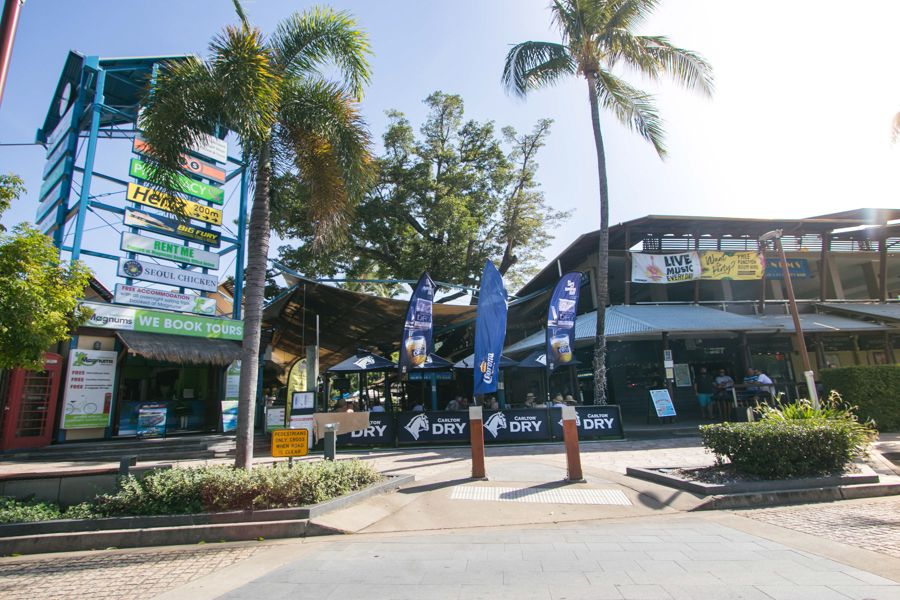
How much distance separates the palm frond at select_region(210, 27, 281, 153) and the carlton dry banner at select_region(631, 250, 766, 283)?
49.0 feet

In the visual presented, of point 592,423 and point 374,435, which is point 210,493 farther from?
point 592,423

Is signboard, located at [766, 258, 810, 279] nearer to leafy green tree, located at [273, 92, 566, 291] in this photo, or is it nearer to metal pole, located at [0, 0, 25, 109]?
leafy green tree, located at [273, 92, 566, 291]

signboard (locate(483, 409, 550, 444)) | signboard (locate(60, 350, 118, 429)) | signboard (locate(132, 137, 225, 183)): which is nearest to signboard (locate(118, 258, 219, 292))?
signboard (locate(60, 350, 118, 429))

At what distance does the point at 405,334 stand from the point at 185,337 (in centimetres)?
712

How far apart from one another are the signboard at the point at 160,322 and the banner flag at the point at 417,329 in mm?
4556

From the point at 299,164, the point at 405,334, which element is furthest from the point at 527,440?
the point at 299,164

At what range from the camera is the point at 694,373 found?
19.5 metres

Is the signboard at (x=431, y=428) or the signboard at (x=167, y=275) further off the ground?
the signboard at (x=167, y=275)

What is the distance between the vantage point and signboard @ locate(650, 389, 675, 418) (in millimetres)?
15203

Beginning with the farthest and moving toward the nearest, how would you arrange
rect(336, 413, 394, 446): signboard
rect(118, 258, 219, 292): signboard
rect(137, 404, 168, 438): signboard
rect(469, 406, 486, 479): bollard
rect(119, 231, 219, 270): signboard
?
rect(119, 231, 219, 270): signboard, rect(118, 258, 219, 292): signboard, rect(137, 404, 168, 438): signboard, rect(336, 413, 394, 446): signboard, rect(469, 406, 486, 479): bollard

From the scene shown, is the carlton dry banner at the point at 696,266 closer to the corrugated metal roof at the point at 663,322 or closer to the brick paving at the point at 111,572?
the corrugated metal roof at the point at 663,322

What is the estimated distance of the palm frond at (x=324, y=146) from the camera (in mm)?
8750

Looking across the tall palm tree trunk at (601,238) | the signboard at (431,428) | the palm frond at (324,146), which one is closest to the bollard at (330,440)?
the palm frond at (324,146)

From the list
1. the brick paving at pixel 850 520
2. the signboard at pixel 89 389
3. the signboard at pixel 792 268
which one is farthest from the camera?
the signboard at pixel 792 268
